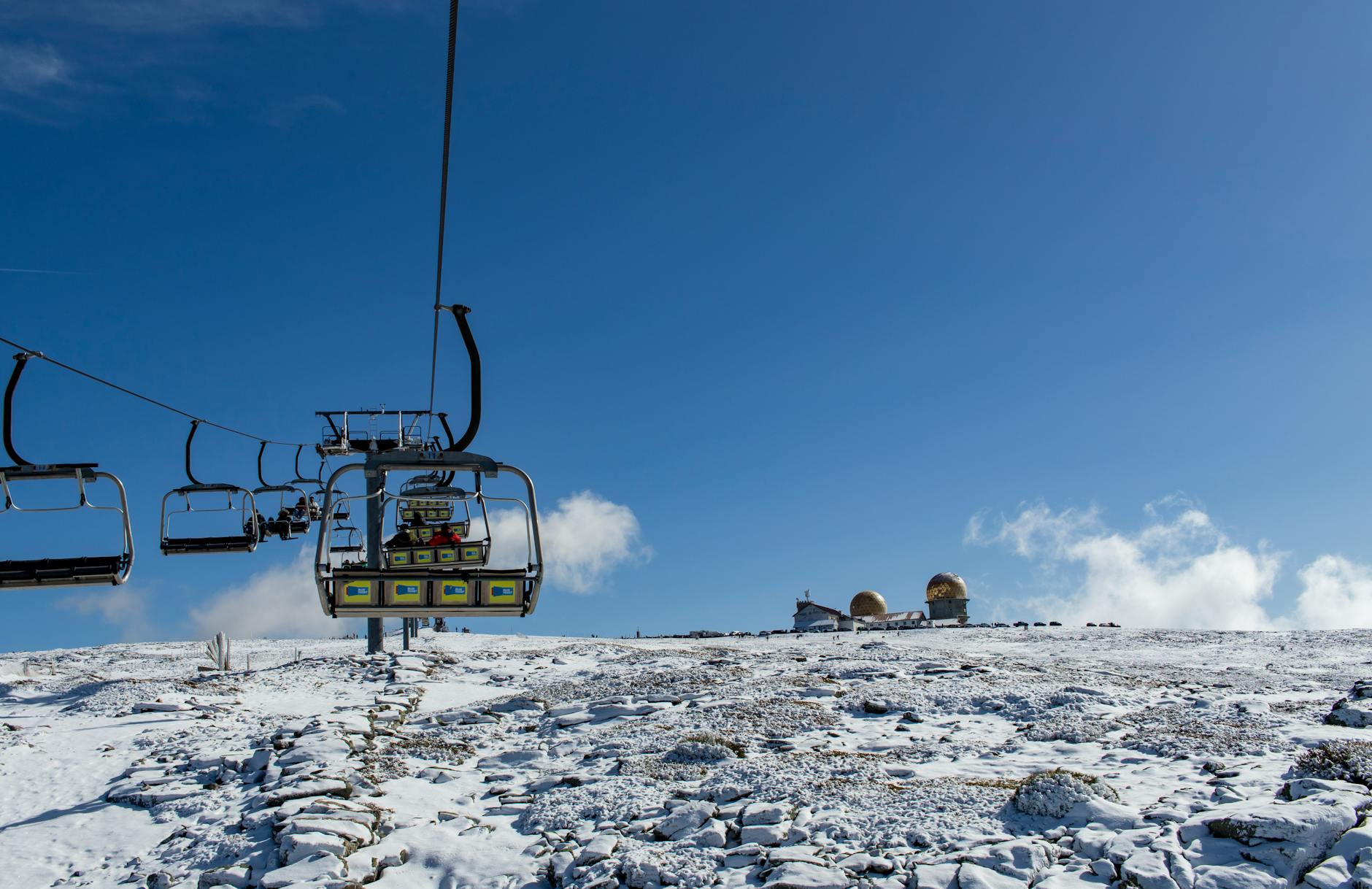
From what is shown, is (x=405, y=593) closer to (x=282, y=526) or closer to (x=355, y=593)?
(x=355, y=593)

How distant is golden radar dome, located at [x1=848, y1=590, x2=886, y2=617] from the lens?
65.8 meters

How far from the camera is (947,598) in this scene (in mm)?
64938

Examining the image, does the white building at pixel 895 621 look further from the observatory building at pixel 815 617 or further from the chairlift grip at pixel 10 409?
the chairlift grip at pixel 10 409

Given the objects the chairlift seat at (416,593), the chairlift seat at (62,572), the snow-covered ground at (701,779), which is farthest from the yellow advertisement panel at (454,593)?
the chairlift seat at (62,572)

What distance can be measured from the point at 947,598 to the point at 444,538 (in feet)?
183

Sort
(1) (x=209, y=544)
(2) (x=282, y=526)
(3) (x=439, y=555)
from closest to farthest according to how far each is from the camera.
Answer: (3) (x=439, y=555)
(1) (x=209, y=544)
(2) (x=282, y=526)

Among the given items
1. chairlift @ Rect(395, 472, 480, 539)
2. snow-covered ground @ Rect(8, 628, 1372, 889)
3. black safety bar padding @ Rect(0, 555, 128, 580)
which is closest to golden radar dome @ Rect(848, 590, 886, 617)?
snow-covered ground @ Rect(8, 628, 1372, 889)

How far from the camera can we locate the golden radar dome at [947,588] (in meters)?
65.0

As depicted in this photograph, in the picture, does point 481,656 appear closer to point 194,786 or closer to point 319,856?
point 194,786

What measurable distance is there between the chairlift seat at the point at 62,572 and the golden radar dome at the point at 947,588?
60293 millimetres

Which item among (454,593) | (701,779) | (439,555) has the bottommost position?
(701,779)

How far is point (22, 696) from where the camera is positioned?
20812mm

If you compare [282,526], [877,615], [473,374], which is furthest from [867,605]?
[473,374]

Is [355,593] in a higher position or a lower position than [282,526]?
lower
